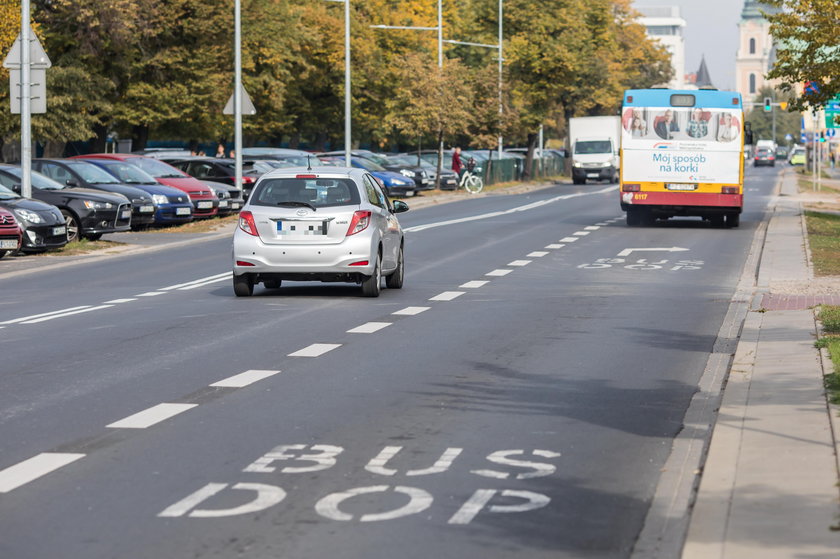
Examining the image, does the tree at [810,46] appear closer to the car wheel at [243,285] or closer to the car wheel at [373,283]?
the car wheel at [373,283]

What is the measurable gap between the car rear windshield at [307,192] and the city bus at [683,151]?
16899 mm

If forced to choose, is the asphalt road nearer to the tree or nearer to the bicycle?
the tree

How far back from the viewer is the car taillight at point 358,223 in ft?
60.7

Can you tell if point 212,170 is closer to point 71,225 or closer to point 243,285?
point 71,225

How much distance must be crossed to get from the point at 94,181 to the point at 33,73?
372 centimetres

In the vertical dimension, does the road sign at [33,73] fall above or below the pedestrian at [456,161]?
above

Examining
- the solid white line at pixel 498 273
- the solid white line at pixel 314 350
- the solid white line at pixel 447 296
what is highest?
the solid white line at pixel 314 350

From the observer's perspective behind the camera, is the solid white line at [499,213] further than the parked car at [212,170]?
No

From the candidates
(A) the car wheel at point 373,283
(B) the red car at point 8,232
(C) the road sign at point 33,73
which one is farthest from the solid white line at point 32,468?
(C) the road sign at point 33,73

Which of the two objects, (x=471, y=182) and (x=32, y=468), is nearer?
(x=32, y=468)

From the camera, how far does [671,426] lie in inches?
381

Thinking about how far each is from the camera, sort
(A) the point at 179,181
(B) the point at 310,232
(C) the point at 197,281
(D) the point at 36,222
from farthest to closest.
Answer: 1. (A) the point at 179,181
2. (D) the point at 36,222
3. (C) the point at 197,281
4. (B) the point at 310,232

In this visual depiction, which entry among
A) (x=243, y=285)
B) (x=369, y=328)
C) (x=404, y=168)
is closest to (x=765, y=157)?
(x=404, y=168)

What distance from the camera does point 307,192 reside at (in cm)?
1889
